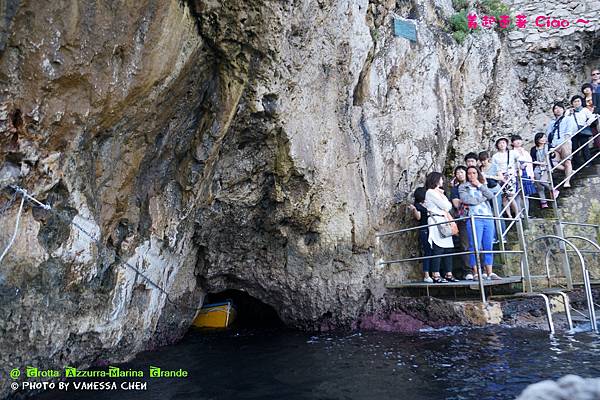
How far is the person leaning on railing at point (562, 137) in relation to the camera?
9844 millimetres

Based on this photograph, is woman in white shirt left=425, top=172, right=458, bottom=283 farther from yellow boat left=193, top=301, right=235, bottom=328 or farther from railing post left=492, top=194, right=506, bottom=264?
yellow boat left=193, top=301, right=235, bottom=328

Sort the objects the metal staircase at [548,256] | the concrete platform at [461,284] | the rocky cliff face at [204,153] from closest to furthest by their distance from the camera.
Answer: the rocky cliff face at [204,153] < the metal staircase at [548,256] < the concrete platform at [461,284]

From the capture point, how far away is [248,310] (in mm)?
11023

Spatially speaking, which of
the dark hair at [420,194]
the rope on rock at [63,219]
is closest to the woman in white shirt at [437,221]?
the dark hair at [420,194]

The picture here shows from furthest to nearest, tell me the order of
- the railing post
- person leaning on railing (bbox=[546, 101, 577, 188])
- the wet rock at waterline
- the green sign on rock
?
person leaning on railing (bbox=[546, 101, 577, 188])
the green sign on rock
the railing post
the wet rock at waterline

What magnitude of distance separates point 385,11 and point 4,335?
8.64m

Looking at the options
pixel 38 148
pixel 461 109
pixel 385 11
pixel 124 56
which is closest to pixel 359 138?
pixel 385 11

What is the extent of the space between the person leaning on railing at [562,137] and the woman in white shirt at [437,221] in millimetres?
3429

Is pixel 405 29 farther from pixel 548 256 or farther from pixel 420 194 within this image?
pixel 548 256

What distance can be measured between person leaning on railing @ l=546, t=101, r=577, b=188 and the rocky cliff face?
5.83 feet

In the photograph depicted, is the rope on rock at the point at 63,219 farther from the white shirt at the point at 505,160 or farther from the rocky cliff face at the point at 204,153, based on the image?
the white shirt at the point at 505,160

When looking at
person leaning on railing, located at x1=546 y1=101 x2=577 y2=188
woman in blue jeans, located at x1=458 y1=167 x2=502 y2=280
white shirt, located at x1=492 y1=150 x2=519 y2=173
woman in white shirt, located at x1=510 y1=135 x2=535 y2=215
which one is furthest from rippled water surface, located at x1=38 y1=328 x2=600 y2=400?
person leaning on railing, located at x1=546 y1=101 x2=577 y2=188

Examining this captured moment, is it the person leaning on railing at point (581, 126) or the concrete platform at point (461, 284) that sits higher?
the person leaning on railing at point (581, 126)

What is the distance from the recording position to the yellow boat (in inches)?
383
